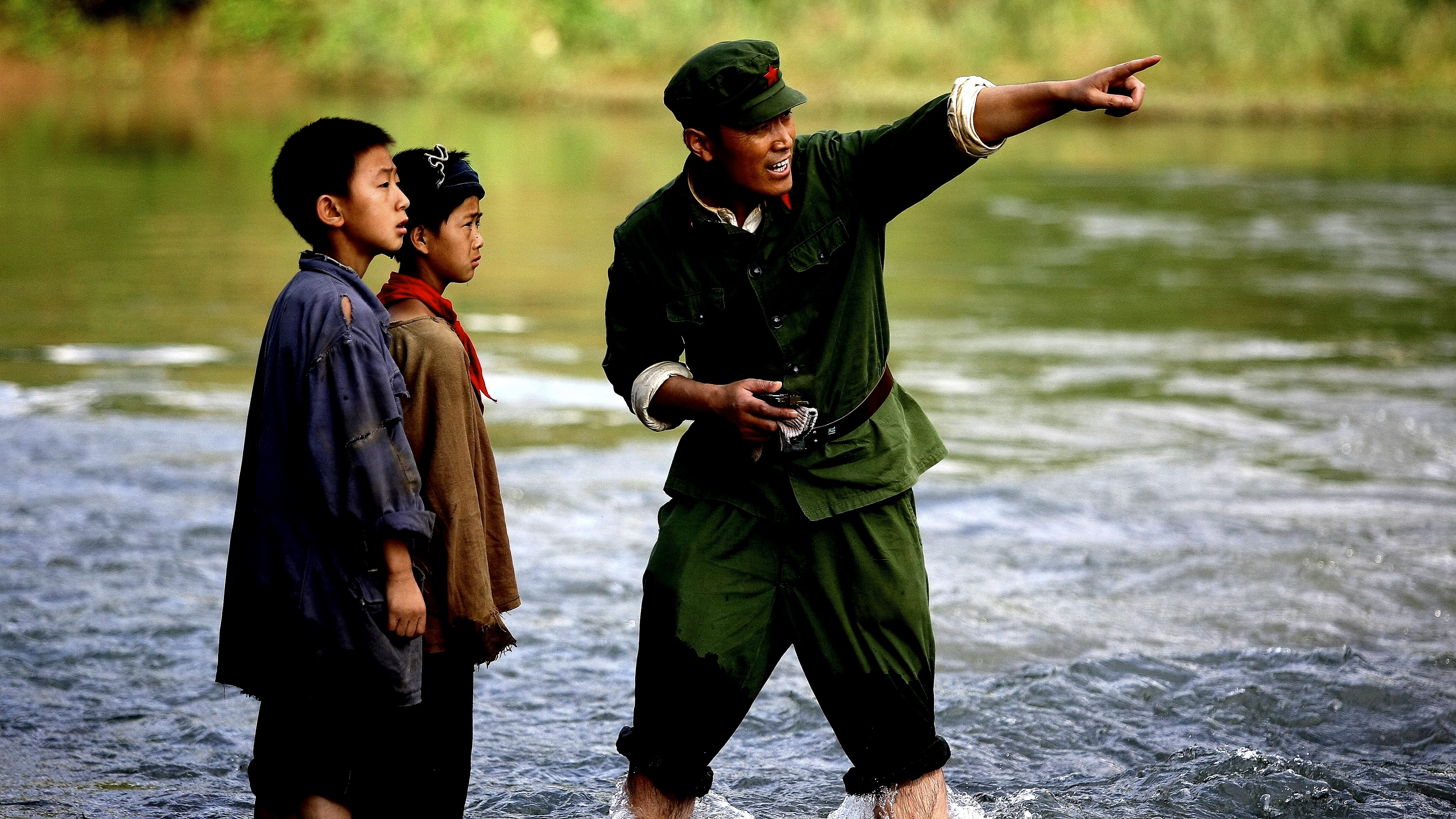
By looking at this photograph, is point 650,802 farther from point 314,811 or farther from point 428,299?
point 428,299

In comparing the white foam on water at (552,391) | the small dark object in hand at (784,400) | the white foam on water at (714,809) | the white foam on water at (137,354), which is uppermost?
the small dark object in hand at (784,400)

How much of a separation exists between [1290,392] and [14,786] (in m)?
7.83

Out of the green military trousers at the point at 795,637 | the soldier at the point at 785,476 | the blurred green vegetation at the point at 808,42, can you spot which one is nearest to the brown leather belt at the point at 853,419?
the soldier at the point at 785,476

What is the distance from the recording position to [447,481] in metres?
3.28

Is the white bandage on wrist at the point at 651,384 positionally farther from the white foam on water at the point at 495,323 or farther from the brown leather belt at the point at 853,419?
the white foam on water at the point at 495,323

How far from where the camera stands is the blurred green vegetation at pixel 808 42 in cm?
3362

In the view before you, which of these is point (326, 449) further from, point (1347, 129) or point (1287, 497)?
point (1347, 129)

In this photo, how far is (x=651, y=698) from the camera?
3.65 metres

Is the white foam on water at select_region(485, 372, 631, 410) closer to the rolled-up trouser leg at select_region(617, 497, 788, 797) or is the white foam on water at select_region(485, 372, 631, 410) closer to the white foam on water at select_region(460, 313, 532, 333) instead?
the white foam on water at select_region(460, 313, 532, 333)

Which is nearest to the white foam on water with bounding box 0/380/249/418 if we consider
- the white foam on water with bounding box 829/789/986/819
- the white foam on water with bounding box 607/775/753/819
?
the white foam on water with bounding box 607/775/753/819

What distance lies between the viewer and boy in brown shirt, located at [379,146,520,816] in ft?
10.8

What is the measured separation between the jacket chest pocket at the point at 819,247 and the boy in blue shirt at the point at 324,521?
89cm

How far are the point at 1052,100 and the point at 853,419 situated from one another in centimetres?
82

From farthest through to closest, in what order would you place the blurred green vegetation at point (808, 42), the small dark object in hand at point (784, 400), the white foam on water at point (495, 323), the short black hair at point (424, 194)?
1. the blurred green vegetation at point (808, 42)
2. the white foam on water at point (495, 323)
3. the small dark object in hand at point (784, 400)
4. the short black hair at point (424, 194)
